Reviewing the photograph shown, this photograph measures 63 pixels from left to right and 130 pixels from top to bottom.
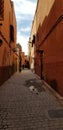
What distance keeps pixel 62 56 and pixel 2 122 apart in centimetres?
454

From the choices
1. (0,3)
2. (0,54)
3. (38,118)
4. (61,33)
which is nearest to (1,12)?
(0,3)

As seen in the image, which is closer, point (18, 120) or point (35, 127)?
point (35, 127)

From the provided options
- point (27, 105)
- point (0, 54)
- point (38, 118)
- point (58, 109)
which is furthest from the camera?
point (0, 54)

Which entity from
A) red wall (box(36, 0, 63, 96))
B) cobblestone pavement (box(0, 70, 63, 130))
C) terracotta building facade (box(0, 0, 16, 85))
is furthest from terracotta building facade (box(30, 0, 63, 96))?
terracotta building facade (box(0, 0, 16, 85))

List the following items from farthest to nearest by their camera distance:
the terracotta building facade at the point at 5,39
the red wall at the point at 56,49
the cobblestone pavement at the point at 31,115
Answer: the terracotta building facade at the point at 5,39, the red wall at the point at 56,49, the cobblestone pavement at the point at 31,115

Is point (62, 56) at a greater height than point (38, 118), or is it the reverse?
point (62, 56)

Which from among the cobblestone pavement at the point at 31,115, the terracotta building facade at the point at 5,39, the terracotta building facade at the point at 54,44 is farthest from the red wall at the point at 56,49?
the terracotta building facade at the point at 5,39

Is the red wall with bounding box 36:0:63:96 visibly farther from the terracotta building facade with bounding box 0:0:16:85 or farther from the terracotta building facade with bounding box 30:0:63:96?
the terracotta building facade with bounding box 0:0:16:85

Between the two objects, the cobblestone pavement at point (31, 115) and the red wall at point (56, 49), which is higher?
the red wall at point (56, 49)

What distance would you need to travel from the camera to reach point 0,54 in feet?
52.4

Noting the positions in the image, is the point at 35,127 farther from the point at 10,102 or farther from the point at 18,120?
the point at 10,102

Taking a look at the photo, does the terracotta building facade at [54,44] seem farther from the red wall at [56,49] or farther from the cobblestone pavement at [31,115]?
the cobblestone pavement at [31,115]

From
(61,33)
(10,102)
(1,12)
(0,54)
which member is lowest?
(10,102)

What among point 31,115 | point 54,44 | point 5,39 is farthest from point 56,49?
point 5,39
